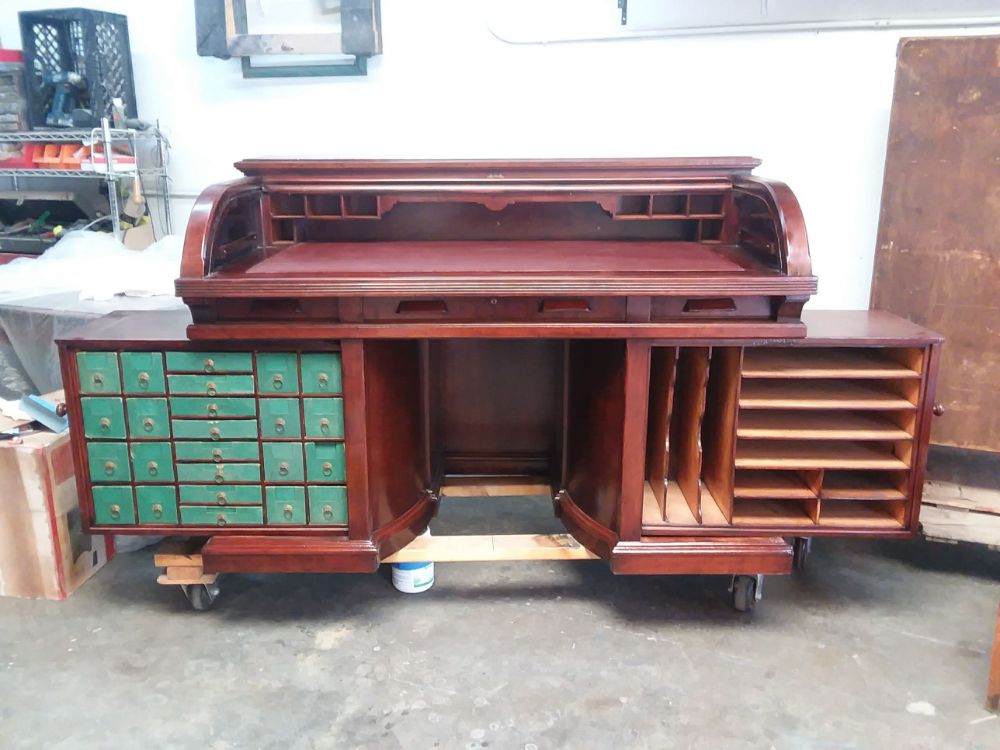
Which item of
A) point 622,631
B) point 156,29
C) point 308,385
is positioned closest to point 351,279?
point 308,385

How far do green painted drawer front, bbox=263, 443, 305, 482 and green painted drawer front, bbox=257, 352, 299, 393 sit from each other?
140 millimetres

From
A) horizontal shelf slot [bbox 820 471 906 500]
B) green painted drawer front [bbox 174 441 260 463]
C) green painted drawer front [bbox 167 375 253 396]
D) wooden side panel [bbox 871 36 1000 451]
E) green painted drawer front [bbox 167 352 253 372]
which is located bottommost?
horizontal shelf slot [bbox 820 471 906 500]

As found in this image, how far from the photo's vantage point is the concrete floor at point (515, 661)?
64.2 inches

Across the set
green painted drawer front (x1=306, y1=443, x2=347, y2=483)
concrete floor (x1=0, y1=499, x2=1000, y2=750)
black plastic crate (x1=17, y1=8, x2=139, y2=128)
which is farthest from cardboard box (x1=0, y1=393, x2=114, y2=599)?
black plastic crate (x1=17, y1=8, x2=139, y2=128)

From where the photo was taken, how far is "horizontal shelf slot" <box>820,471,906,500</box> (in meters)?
1.89

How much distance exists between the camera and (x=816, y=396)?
6.22 ft

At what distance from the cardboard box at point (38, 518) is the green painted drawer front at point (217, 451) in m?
0.46

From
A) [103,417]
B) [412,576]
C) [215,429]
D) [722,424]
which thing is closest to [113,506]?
[103,417]

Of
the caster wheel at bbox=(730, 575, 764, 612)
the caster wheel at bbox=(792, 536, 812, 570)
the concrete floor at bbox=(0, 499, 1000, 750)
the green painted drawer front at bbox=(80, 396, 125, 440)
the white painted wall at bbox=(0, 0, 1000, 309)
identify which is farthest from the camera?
the white painted wall at bbox=(0, 0, 1000, 309)

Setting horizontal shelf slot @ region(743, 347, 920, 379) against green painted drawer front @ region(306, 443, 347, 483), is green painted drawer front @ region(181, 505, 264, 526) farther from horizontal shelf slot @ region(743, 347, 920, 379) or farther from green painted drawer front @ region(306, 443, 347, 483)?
horizontal shelf slot @ region(743, 347, 920, 379)

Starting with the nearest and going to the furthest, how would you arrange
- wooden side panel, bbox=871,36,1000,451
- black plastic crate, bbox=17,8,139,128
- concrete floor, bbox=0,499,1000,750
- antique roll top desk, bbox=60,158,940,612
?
1. concrete floor, bbox=0,499,1000,750
2. antique roll top desk, bbox=60,158,940,612
3. wooden side panel, bbox=871,36,1000,451
4. black plastic crate, bbox=17,8,139,128

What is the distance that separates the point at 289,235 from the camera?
2189 mm

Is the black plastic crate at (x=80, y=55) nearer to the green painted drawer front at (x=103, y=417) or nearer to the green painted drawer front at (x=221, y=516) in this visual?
the green painted drawer front at (x=103, y=417)

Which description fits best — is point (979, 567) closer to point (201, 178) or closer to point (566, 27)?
point (566, 27)
